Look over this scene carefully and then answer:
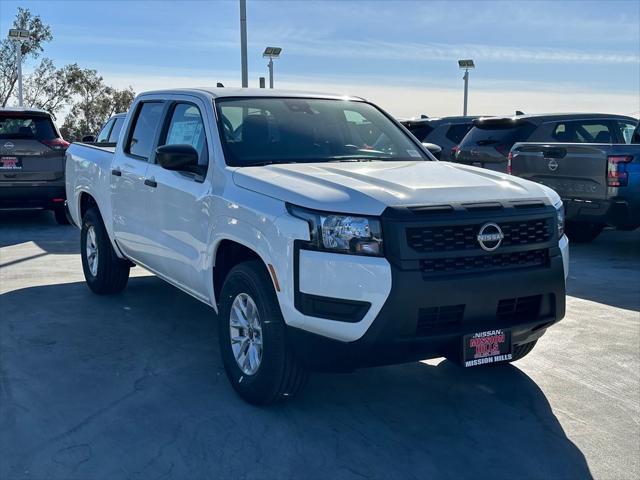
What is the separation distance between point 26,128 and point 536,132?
7811 millimetres

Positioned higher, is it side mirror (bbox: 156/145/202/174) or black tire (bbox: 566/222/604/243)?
side mirror (bbox: 156/145/202/174)

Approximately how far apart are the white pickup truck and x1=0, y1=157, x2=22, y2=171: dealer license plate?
22.6ft

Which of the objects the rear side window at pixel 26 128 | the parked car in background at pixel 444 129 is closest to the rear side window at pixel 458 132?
the parked car in background at pixel 444 129

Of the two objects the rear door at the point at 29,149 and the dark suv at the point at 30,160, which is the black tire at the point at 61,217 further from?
the rear door at the point at 29,149

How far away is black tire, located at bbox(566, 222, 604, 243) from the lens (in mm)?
10334

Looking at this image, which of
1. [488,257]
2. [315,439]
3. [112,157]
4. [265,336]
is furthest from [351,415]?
[112,157]

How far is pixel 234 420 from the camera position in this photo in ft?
13.5

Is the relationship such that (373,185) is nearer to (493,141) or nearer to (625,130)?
(493,141)

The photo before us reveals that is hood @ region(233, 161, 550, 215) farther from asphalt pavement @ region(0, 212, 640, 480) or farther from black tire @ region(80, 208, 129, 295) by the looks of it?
black tire @ region(80, 208, 129, 295)

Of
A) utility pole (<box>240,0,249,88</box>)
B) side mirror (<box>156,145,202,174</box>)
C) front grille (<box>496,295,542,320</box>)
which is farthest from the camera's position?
utility pole (<box>240,0,249,88</box>)

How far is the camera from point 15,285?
7531 millimetres

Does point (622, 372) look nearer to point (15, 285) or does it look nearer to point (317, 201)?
point (317, 201)

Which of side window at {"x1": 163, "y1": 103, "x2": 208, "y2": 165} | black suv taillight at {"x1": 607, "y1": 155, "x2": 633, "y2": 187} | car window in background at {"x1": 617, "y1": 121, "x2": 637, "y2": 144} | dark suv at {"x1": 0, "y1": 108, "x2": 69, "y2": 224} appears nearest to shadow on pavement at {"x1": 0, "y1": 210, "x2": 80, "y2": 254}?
dark suv at {"x1": 0, "y1": 108, "x2": 69, "y2": 224}

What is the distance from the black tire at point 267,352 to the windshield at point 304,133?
83 cm
